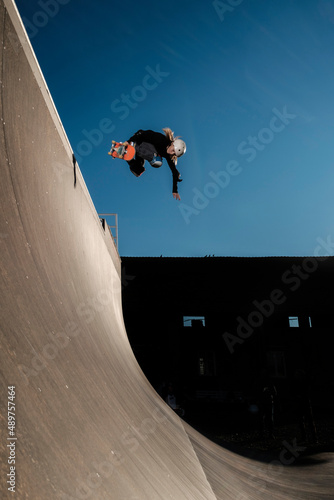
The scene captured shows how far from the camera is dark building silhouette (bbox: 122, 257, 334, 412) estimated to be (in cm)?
1966

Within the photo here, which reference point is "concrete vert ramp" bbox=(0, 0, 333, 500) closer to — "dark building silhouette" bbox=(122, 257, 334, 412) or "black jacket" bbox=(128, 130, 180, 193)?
"black jacket" bbox=(128, 130, 180, 193)

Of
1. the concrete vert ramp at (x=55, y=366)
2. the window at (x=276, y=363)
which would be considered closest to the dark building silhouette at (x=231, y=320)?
the window at (x=276, y=363)

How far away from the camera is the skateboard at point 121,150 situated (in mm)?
4754

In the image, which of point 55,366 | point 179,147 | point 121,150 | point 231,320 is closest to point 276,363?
point 231,320

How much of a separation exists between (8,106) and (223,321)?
68.2ft

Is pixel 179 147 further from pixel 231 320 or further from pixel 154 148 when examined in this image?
pixel 231 320

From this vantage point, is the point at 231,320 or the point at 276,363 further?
the point at 231,320

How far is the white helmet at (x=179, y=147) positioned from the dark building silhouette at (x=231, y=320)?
15.1 meters

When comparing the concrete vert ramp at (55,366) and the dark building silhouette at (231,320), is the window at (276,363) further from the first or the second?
the concrete vert ramp at (55,366)

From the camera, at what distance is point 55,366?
1.62 m

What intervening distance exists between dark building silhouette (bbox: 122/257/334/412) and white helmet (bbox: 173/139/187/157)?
1507 cm

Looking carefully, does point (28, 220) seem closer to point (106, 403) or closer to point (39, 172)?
point (39, 172)

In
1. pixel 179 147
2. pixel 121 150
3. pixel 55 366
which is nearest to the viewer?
pixel 55 366

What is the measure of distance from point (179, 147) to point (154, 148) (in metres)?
0.39
